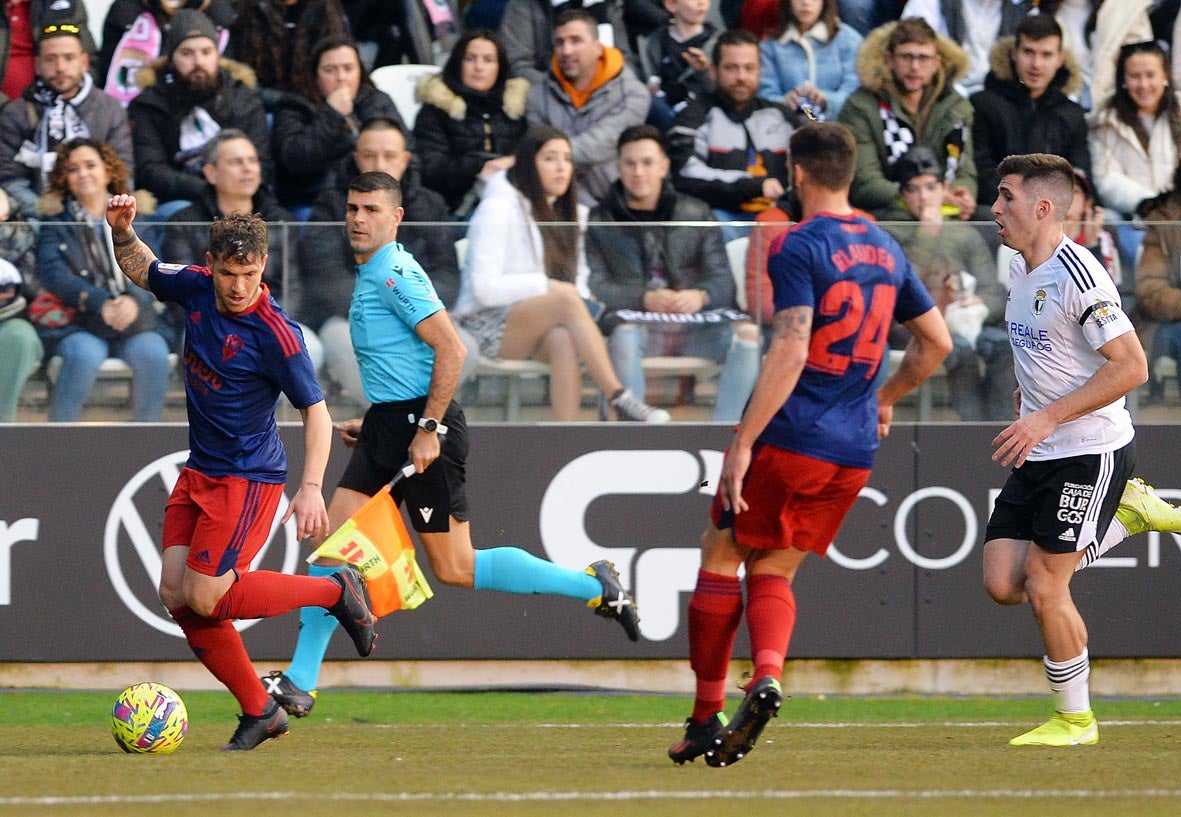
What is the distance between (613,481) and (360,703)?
5.49 ft

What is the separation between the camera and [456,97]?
1057 cm

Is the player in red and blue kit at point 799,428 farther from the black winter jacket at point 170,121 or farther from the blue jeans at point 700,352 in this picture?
the black winter jacket at point 170,121

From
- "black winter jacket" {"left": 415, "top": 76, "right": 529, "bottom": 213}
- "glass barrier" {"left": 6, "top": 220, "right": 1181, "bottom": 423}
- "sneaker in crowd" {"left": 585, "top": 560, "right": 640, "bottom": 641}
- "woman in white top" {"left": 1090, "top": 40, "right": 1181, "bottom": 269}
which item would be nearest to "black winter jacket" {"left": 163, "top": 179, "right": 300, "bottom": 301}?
"glass barrier" {"left": 6, "top": 220, "right": 1181, "bottom": 423}

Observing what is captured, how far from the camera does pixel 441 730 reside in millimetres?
7316

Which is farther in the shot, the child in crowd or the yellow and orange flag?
the child in crowd

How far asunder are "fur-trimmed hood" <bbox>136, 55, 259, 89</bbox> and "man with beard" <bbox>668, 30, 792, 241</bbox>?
8.59 feet

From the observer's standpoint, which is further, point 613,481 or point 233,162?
point 233,162

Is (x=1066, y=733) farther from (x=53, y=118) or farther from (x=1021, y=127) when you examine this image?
(x=53, y=118)

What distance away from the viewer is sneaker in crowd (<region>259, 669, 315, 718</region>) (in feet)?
22.6

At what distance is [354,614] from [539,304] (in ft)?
8.14

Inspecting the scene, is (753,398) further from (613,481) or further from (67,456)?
(67,456)

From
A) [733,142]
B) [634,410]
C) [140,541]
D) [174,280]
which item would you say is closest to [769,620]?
[174,280]

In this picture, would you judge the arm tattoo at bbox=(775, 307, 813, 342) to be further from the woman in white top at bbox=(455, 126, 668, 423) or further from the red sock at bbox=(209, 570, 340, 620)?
the woman in white top at bbox=(455, 126, 668, 423)

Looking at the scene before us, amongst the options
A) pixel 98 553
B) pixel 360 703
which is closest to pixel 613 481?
pixel 360 703
